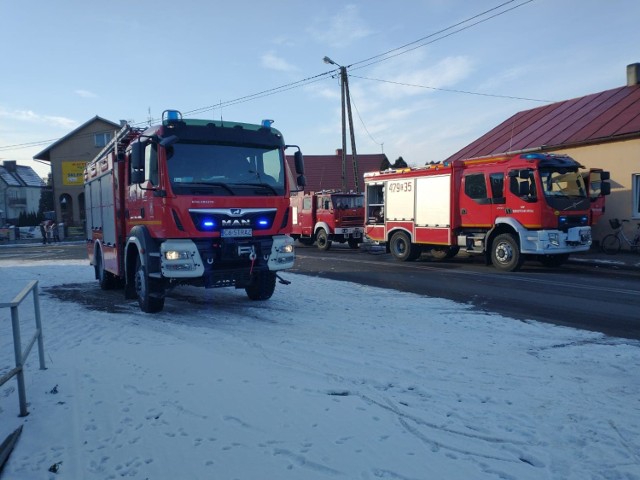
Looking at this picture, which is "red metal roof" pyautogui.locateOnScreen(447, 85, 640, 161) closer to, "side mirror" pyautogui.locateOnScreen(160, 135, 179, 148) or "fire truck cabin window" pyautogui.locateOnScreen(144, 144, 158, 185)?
"side mirror" pyautogui.locateOnScreen(160, 135, 179, 148)

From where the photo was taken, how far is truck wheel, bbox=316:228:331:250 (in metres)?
22.7

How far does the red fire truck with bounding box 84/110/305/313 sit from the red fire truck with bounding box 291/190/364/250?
13361 mm

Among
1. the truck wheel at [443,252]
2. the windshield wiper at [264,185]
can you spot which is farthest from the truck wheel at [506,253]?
the windshield wiper at [264,185]

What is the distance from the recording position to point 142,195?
26.4 ft

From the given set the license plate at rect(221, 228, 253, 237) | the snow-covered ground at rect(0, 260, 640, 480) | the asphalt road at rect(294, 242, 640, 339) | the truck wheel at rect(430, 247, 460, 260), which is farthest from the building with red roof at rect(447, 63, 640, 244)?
the license plate at rect(221, 228, 253, 237)

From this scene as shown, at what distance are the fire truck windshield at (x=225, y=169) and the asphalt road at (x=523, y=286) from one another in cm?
408

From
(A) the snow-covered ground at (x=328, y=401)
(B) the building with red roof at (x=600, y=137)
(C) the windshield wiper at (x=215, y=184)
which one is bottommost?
(A) the snow-covered ground at (x=328, y=401)

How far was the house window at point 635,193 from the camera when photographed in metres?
16.5

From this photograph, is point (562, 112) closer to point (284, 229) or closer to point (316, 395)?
point (284, 229)

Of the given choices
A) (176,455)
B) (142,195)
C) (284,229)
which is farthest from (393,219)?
(176,455)

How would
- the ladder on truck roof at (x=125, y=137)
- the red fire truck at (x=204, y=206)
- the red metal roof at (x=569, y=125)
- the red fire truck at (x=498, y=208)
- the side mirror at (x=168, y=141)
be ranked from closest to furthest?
the side mirror at (x=168, y=141) → the red fire truck at (x=204, y=206) → the ladder on truck roof at (x=125, y=137) → the red fire truck at (x=498, y=208) → the red metal roof at (x=569, y=125)

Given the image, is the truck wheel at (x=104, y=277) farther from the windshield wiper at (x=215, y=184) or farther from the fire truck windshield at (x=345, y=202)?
the fire truck windshield at (x=345, y=202)

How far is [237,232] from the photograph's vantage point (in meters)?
7.81

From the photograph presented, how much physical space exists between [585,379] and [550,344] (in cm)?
130
